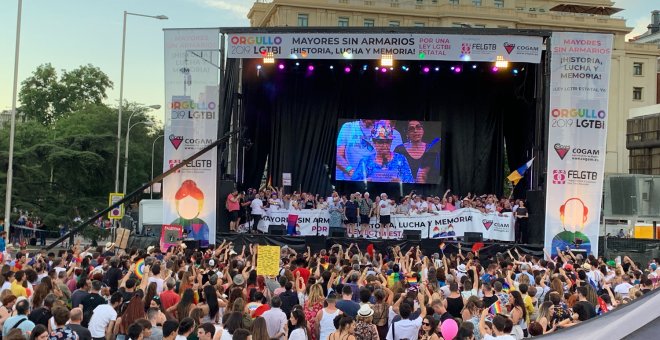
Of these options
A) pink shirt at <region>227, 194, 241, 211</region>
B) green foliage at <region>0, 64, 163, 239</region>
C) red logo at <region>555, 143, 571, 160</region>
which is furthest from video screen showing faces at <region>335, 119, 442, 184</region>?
green foliage at <region>0, 64, 163, 239</region>

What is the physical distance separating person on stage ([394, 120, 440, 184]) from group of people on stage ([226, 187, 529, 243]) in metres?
2.35

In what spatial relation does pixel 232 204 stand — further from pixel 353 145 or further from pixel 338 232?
pixel 353 145

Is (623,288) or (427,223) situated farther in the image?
(427,223)

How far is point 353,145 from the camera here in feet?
87.8

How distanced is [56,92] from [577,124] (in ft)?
187

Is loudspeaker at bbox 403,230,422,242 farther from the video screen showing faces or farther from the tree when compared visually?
the tree

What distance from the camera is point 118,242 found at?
1772cm

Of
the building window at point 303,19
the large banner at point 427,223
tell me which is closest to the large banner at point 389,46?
the large banner at point 427,223

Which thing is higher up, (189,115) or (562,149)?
(189,115)

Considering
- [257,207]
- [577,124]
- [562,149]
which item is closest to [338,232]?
[257,207]

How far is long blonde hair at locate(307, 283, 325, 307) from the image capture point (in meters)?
8.52

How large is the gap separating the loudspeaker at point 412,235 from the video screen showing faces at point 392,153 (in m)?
3.87

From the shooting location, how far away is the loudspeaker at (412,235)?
872 inches

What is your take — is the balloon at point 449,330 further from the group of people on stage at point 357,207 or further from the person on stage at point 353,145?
the person on stage at point 353,145
